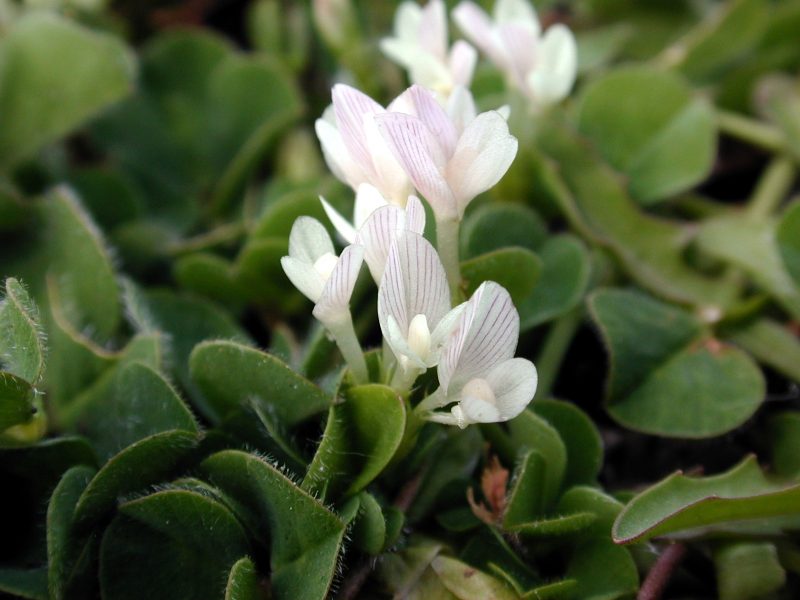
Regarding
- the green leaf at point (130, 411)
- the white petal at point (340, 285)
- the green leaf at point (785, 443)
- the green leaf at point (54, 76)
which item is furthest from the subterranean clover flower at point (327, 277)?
the green leaf at point (54, 76)

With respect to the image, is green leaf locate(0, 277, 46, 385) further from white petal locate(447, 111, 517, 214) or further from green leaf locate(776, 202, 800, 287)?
green leaf locate(776, 202, 800, 287)

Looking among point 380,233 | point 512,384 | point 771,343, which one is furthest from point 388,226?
point 771,343

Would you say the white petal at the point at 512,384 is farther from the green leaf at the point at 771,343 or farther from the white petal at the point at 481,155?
the green leaf at the point at 771,343

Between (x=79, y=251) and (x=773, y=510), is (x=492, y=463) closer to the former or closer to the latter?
(x=773, y=510)

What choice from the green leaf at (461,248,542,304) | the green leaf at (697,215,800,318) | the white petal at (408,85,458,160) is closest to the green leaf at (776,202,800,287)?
the green leaf at (697,215,800,318)

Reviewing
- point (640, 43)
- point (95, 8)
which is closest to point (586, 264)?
point (640, 43)

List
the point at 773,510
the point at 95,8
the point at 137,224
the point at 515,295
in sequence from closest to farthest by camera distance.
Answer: the point at 773,510 < the point at 515,295 < the point at 137,224 < the point at 95,8
